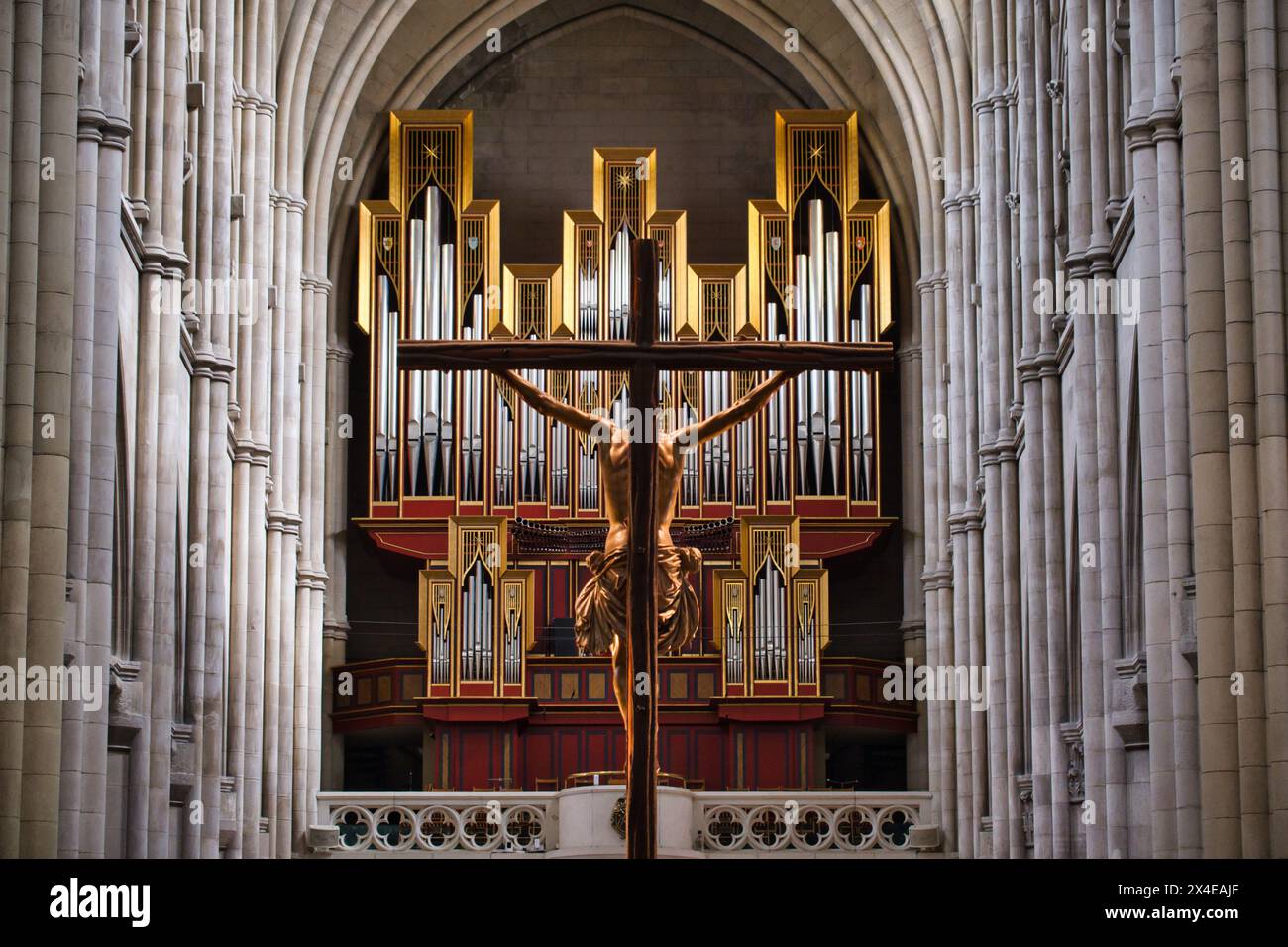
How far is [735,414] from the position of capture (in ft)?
72.3

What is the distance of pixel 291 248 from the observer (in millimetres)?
35812

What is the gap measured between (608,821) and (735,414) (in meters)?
13.4

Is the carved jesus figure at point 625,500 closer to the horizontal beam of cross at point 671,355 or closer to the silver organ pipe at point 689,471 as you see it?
the horizontal beam of cross at point 671,355

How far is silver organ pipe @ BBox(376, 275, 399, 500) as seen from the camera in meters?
40.6

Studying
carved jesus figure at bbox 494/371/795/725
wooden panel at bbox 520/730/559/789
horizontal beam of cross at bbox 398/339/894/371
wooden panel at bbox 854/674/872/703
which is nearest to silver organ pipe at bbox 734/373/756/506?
wooden panel at bbox 854/674/872/703

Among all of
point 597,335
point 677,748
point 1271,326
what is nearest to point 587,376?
point 597,335

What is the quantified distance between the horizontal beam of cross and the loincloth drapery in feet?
5.88

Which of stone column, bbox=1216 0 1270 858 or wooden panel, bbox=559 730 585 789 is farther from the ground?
stone column, bbox=1216 0 1270 858

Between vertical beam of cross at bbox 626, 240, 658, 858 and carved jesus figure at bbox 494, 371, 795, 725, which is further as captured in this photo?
carved jesus figure at bbox 494, 371, 795, 725

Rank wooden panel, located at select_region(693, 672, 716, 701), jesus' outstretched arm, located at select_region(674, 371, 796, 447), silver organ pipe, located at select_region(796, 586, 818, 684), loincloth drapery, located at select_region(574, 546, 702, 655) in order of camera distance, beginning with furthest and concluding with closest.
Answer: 1. wooden panel, located at select_region(693, 672, 716, 701)
2. silver organ pipe, located at select_region(796, 586, 818, 684)
3. loincloth drapery, located at select_region(574, 546, 702, 655)
4. jesus' outstretched arm, located at select_region(674, 371, 796, 447)

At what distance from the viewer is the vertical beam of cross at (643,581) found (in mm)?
20953

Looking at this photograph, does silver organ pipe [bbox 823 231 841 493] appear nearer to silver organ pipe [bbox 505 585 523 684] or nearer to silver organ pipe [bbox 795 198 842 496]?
silver organ pipe [bbox 795 198 842 496]

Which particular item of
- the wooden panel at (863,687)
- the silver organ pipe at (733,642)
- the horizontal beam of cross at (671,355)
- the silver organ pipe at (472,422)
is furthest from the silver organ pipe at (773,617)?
the horizontal beam of cross at (671,355)
